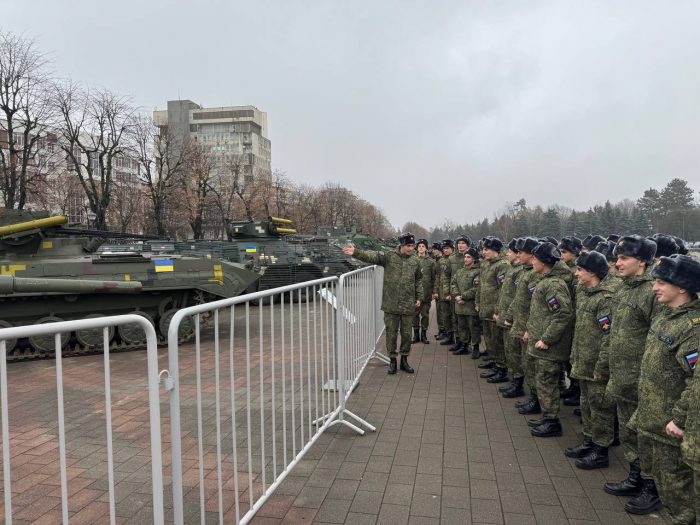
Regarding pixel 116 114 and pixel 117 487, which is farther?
pixel 116 114

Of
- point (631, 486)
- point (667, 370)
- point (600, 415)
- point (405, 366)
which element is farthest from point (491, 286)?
point (667, 370)

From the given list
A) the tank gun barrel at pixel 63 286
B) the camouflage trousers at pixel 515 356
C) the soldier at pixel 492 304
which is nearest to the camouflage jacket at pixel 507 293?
the camouflage trousers at pixel 515 356

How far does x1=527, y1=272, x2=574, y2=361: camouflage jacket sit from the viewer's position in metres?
4.74

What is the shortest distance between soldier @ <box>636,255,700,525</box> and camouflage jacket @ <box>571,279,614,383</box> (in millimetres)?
918

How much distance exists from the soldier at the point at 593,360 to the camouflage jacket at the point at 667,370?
0.83 m

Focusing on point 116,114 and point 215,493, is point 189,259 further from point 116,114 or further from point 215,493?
point 116,114

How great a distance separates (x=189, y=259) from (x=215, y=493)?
272 inches

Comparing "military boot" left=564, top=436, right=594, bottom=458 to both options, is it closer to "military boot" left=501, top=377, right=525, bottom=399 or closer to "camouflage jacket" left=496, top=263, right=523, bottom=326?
"military boot" left=501, top=377, right=525, bottom=399

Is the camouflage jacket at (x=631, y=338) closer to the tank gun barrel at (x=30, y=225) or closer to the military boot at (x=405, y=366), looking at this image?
the military boot at (x=405, y=366)

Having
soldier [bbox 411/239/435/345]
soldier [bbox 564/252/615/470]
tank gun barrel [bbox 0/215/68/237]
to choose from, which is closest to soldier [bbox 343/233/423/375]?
soldier [bbox 411/239/435/345]

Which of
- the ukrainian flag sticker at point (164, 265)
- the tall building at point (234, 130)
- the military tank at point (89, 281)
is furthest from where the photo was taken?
the tall building at point (234, 130)

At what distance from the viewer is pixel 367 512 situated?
3414mm

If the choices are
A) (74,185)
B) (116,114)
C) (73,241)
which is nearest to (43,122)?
(116,114)

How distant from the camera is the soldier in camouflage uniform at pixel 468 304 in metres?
8.26
